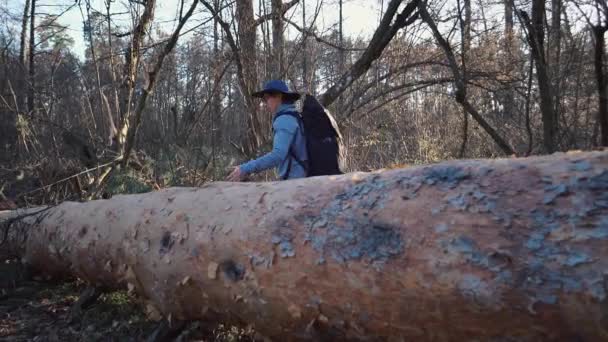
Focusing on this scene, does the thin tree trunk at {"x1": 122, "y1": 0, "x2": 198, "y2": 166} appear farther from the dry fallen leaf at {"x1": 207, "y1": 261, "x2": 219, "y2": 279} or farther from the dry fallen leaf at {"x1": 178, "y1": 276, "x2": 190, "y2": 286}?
the dry fallen leaf at {"x1": 207, "y1": 261, "x2": 219, "y2": 279}

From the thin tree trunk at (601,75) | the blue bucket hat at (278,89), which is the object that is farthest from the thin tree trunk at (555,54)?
the blue bucket hat at (278,89)

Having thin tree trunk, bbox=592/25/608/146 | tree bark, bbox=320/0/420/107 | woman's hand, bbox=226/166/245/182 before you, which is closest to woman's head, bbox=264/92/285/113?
woman's hand, bbox=226/166/245/182

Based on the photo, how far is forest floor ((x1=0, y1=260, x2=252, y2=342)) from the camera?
2.56m

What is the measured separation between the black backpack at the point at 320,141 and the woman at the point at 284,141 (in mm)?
25

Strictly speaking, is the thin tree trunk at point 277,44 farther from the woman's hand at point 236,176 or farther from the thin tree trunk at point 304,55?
the woman's hand at point 236,176

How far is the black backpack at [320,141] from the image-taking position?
313 centimetres

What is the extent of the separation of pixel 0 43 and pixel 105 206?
25.7 ft

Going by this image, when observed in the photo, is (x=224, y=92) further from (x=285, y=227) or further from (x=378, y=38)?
(x=285, y=227)

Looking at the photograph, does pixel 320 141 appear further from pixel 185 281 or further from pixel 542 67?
pixel 542 67

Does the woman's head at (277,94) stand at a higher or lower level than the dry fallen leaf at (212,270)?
higher

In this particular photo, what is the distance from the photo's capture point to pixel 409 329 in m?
1.55

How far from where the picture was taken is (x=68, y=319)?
2.96m

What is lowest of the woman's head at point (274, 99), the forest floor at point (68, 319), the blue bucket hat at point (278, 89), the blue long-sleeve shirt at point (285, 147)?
the forest floor at point (68, 319)

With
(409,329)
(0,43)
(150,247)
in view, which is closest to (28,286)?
(150,247)
